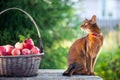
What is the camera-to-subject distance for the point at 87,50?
142 inches

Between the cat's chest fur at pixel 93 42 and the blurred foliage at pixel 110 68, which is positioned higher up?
the cat's chest fur at pixel 93 42

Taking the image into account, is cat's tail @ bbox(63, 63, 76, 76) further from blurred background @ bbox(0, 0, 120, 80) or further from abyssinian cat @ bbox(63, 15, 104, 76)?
blurred background @ bbox(0, 0, 120, 80)

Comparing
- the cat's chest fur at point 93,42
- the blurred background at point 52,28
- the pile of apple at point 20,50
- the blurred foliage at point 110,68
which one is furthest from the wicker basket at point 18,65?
the blurred foliage at point 110,68

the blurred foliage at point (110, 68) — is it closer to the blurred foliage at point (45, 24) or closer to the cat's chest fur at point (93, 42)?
the blurred foliage at point (45, 24)

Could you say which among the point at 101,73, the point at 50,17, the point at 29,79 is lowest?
the point at 101,73

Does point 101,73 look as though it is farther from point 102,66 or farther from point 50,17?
point 50,17

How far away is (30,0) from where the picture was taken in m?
4.75

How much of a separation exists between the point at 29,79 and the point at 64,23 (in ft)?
6.62

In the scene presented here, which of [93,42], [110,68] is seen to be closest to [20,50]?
[93,42]

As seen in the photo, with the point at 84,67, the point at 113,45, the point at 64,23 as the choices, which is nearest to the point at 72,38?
the point at 64,23

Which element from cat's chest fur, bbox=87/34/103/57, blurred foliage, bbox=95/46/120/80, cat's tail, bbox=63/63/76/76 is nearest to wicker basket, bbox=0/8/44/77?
cat's tail, bbox=63/63/76/76

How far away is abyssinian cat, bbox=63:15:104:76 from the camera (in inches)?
141

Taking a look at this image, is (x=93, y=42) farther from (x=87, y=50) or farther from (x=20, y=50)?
(x=20, y=50)

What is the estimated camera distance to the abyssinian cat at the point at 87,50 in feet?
11.8
